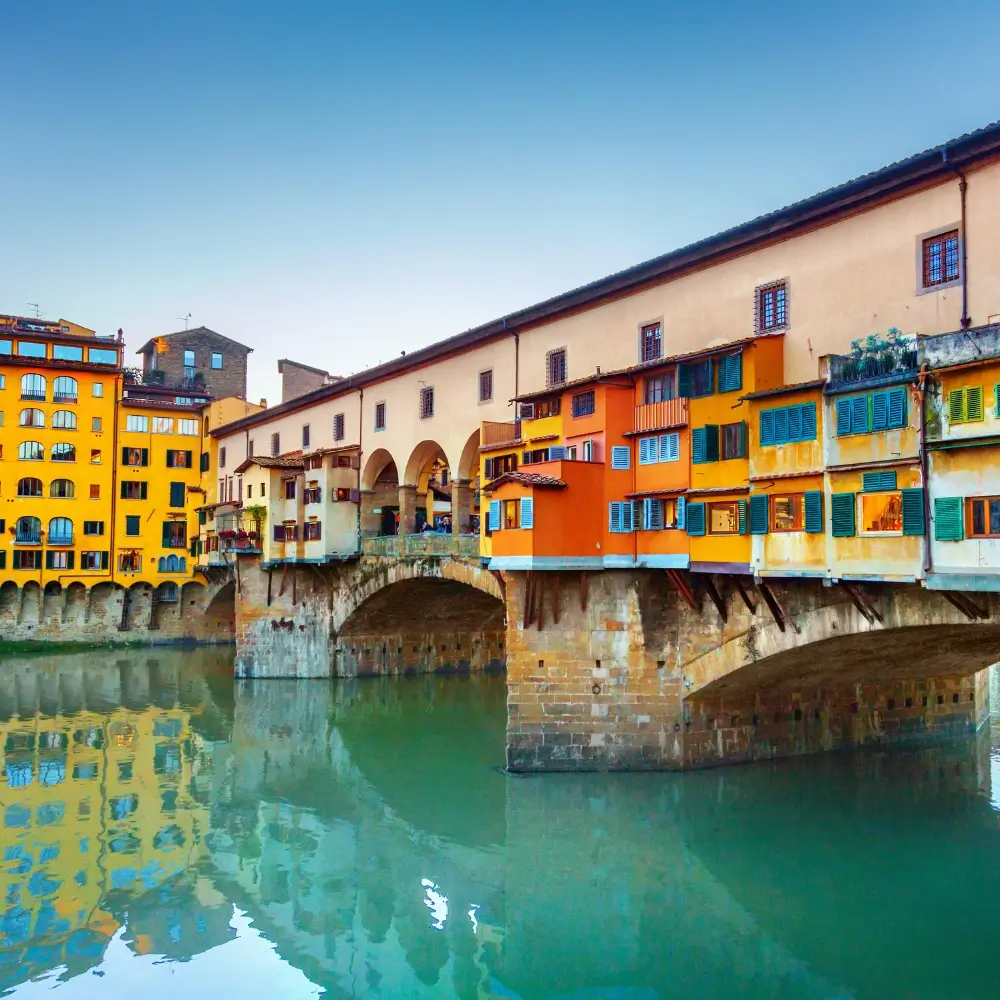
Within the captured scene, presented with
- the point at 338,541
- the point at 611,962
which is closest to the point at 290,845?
the point at 611,962

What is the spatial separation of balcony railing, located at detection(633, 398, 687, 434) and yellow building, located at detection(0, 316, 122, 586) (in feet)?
137

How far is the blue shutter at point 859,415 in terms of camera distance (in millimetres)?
16375

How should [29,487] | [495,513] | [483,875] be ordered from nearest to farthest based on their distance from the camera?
1. [483,875]
2. [495,513]
3. [29,487]

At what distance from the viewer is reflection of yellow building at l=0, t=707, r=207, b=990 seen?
587 inches

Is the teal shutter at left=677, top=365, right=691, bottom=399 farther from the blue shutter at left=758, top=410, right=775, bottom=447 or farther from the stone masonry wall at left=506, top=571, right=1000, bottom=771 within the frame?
the stone masonry wall at left=506, top=571, right=1000, bottom=771

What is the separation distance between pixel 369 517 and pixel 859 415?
25596 mm

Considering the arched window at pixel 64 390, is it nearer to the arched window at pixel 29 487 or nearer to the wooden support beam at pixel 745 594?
the arched window at pixel 29 487

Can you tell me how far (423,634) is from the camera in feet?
143

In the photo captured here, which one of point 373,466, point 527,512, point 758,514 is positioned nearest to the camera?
point 758,514

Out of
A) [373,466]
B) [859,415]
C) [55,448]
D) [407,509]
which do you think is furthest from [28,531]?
[859,415]

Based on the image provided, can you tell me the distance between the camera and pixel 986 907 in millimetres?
16125

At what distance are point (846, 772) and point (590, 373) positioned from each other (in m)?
12.4

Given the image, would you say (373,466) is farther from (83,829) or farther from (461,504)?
(83,829)

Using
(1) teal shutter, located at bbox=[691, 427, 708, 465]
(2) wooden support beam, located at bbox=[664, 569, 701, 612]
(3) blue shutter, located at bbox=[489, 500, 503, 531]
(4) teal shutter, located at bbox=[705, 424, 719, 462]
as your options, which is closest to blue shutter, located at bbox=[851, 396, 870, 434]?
(4) teal shutter, located at bbox=[705, 424, 719, 462]
